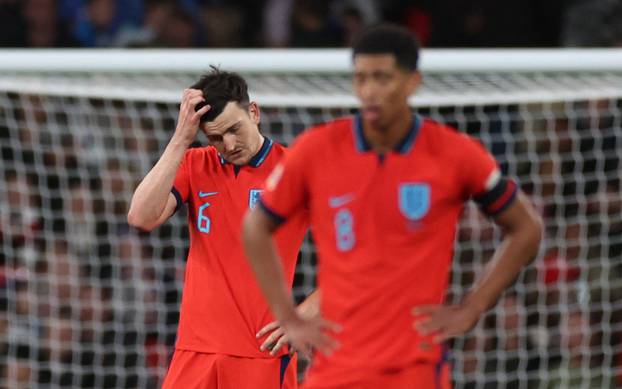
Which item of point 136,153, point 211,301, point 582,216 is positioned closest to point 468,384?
point 582,216

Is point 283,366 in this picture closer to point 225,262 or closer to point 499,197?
point 225,262

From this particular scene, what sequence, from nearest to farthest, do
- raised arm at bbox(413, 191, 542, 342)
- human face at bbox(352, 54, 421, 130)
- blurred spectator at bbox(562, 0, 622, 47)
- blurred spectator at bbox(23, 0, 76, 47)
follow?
human face at bbox(352, 54, 421, 130), raised arm at bbox(413, 191, 542, 342), blurred spectator at bbox(562, 0, 622, 47), blurred spectator at bbox(23, 0, 76, 47)

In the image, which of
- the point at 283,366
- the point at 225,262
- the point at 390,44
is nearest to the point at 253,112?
the point at 225,262

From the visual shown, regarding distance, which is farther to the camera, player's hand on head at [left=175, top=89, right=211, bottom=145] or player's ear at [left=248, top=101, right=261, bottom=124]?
player's ear at [left=248, top=101, right=261, bottom=124]

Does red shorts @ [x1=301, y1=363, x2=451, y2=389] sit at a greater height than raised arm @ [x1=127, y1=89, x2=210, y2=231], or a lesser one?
lesser

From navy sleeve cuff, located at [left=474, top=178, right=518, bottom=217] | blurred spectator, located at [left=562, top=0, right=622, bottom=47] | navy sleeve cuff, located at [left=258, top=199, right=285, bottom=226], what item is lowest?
navy sleeve cuff, located at [left=258, top=199, right=285, bottom=226]

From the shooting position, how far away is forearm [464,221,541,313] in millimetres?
3225

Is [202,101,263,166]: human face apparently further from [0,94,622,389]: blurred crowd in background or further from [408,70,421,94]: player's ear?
[0,94,622,389]: blurred crowd in background

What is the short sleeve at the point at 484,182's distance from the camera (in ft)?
10.4

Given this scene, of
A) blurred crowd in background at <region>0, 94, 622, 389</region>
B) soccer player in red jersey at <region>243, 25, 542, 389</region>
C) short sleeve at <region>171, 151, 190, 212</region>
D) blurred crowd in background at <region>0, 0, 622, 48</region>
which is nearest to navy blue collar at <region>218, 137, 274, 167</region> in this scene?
short sleeve at <region>171, 151, 190, 212</region>

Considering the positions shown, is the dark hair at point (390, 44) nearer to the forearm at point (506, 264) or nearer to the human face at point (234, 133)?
the forearm at point (506, 264)

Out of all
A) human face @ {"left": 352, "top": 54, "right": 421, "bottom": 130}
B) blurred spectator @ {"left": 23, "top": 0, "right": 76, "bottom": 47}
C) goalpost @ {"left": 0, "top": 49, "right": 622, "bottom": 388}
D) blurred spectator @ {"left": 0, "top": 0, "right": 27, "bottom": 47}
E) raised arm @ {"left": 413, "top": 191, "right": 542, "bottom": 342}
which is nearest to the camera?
human face @ {"left": 352, "top": 54, "right": 421, "bottom": 130}

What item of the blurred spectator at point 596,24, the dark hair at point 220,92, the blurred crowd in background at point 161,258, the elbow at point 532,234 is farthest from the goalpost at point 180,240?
the elbow at point 532,234

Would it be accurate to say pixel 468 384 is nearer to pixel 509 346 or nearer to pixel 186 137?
pixel 509 346
